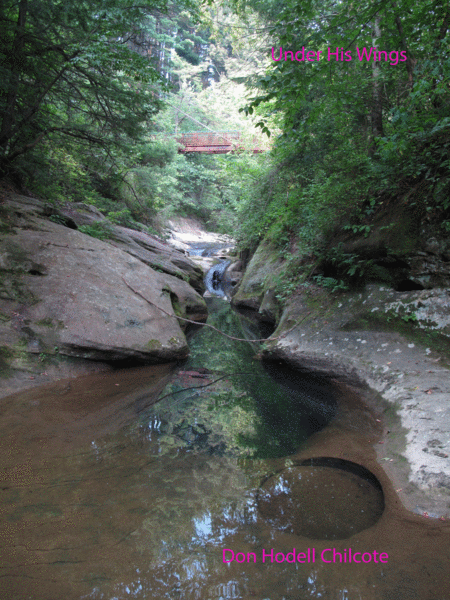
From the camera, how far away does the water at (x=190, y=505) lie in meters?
1.89

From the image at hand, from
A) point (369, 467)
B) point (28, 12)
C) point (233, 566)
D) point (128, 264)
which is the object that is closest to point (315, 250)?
point (128, 264)

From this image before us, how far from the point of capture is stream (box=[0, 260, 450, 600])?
189 cm

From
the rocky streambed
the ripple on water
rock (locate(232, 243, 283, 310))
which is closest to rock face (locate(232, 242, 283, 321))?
rock (locate(232, 243, 283, 310))

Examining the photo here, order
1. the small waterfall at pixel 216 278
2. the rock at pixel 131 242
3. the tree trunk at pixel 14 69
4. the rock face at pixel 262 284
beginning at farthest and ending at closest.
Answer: the small waterfall at pixel 216 278
the rock face at pixel 262 284
the rock at pixel 131 242
the tree trunk at pixel 14 69

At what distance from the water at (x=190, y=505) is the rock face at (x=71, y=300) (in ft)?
2.62

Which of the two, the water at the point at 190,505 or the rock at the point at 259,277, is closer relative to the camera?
the water at the point at 190,505

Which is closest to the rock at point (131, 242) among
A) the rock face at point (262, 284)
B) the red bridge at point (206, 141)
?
the rock face at point (262, 284)

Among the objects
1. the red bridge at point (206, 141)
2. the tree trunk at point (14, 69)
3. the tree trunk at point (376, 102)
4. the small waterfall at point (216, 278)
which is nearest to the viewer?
the tree trunk at point (14, 69)

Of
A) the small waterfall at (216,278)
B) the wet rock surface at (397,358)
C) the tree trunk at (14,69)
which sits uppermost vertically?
the tree trunk at (14,69)

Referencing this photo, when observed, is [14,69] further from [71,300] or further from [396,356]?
[396,356]

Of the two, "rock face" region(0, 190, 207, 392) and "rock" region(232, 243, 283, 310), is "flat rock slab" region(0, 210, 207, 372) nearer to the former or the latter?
"rock face" region(0, 190, 207, 392)

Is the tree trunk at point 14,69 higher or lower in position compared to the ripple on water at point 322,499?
higher

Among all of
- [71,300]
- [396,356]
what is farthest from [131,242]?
[396,356]

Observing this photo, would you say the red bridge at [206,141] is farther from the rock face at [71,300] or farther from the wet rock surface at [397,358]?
the wet rock surface at [397,358]
